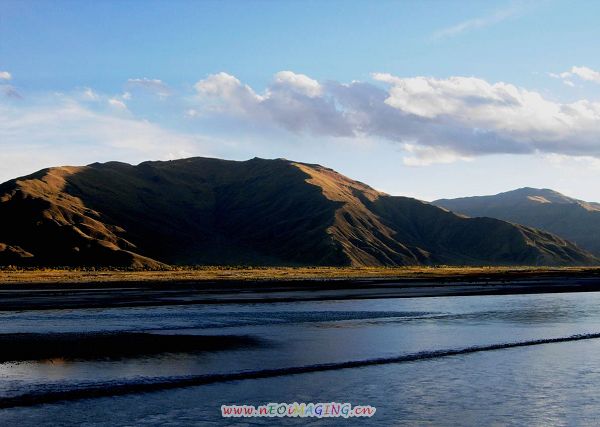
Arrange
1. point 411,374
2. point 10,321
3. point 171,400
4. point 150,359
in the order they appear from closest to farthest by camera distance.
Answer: point 171,400 → point 411,374 → point 150,359 → point 10,321

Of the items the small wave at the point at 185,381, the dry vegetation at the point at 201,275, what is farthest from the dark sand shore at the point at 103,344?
the dry vegetation at the point at 201,275

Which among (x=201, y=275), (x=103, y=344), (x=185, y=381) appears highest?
(x=185, y=381)

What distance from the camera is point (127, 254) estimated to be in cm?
16838

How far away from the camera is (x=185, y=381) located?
78.7ft

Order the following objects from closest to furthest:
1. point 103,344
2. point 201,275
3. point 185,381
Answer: point 185,381, point 103,344, point 201,275

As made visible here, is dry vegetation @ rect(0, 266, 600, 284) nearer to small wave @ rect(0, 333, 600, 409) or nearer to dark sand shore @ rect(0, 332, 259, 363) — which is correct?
dark sand shore @ rect(0, 332, 259, 363)

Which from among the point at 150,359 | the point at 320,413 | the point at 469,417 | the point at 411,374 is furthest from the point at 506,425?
the point at 150,359

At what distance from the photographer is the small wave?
2119cm

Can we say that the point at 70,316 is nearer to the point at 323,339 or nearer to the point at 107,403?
the point at 323,339

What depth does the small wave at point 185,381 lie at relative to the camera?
21188 millimetres

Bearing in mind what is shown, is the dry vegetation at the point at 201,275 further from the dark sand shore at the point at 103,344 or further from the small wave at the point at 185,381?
the small wave at the point at 185,381

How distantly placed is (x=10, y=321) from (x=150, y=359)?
19.8 meters

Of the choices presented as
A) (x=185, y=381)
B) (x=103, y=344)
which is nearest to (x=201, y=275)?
(x=103, y=344)

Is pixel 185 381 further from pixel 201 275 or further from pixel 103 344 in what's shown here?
pixel 201 275
